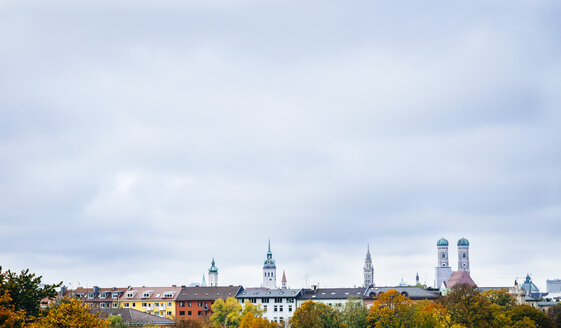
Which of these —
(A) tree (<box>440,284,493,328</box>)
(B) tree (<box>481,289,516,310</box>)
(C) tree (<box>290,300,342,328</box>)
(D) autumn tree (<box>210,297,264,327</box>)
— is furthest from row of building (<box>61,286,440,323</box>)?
(A) tree (<box>440,284,493,328</box>)

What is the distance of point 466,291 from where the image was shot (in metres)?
113

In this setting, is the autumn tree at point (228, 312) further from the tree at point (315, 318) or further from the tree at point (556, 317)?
the tree at point (556, 317)

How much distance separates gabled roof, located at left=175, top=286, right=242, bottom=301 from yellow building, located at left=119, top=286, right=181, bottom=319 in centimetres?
234

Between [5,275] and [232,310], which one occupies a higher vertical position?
[5,275]

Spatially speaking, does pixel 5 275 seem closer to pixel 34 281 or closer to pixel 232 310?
pixel 34 281

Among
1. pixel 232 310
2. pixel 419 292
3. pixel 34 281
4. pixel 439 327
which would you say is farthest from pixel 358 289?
pixel 34 281

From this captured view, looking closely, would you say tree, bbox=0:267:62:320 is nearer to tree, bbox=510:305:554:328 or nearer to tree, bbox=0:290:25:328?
tree, bbox=0:290:25:328

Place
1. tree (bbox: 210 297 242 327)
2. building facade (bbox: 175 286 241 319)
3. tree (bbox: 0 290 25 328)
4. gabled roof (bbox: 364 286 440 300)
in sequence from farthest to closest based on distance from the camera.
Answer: building facade (bbox: 175 286 241 319), gabled roof (bbox: 364 286 440 300), tree (bbox: 210 297 242 327), tree (bbox: 0 290 25 328)

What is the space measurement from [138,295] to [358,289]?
5987cm

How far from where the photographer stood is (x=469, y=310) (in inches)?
4279

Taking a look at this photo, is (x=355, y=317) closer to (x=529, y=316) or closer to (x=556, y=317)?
(x=529, y=316)

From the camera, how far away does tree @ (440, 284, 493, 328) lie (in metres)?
107

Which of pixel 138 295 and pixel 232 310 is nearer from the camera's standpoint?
pixel 232 310

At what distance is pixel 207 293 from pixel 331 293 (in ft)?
107
